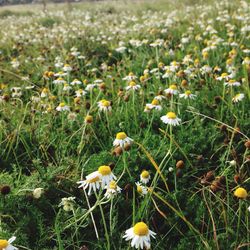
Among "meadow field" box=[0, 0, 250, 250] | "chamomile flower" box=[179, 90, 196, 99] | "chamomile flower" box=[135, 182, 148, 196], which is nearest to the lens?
"meadow field" box=[0, 0, 250, 250]

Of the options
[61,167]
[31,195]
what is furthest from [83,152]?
[31,195]

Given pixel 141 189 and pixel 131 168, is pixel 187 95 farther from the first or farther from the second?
pixel 141 189

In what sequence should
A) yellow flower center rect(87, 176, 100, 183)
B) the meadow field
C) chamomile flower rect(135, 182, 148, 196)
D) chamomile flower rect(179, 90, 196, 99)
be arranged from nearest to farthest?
yellow flower center rect(87, 176, 100, 183) → the meadow field → chamomile flower rect(135, 182, 148, 196) → chamomile flower rect(179, 90, 196, 99)

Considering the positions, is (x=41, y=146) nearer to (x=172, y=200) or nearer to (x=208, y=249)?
(x=172, y=200)

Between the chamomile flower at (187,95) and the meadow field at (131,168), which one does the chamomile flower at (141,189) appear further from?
the chamomile flower at (187,95)

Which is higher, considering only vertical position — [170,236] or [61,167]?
[61,167]

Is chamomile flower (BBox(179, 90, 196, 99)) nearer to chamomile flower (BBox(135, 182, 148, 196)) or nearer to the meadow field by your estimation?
the meadow field

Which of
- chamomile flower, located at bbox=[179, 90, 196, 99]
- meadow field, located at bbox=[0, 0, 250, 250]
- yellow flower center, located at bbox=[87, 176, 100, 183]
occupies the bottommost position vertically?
meadow field, located at bbox=[0, 0, 250, 250]

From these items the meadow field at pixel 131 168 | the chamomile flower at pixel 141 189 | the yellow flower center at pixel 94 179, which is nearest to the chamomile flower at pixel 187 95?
the meadow field at pixel 131 168

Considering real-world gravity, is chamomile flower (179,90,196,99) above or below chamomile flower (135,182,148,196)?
above

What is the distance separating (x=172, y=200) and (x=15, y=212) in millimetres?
816

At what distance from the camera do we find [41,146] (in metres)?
2.59

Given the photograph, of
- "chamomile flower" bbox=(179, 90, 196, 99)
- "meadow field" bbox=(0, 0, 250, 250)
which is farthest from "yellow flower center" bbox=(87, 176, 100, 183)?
"chamomile flower" bbox=(179, 90, 196, 99)

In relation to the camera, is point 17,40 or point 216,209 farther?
point 17,40
